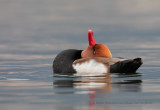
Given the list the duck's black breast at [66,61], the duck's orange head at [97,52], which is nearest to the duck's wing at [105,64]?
the duck's black breast at [66,61]

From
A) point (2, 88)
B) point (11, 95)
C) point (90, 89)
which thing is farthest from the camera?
point (2, 88)

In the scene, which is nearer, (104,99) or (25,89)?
(104,99)

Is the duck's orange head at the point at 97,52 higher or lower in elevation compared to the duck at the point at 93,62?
higher

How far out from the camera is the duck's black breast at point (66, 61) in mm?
12758

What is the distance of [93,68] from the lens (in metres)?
12.2

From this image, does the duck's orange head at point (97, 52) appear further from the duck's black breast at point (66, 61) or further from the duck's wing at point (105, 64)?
the duck's wing at point (105, 64)

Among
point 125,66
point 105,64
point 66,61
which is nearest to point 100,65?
point 105,64

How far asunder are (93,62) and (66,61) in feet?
3.49

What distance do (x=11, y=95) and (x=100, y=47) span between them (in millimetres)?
6099

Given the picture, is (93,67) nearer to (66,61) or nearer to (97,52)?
(97,52)

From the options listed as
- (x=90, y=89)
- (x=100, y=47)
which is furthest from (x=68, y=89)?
(x=100, y=47)

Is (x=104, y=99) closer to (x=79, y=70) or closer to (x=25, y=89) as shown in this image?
(x=25, y=89)

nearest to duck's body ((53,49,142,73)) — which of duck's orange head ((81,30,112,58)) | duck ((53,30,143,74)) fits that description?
duck ((53,30,143,74))

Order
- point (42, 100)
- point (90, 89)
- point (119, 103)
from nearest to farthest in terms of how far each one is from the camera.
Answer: point (119, 103)
point (42, 100)
point (90, 89)
